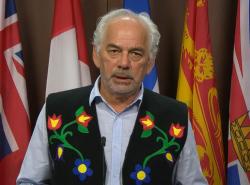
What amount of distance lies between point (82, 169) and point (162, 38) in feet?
4.84

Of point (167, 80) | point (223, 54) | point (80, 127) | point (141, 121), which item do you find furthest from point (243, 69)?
point (80, 127)

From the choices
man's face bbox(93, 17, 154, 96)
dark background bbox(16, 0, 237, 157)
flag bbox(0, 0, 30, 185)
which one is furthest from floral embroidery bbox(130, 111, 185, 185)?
dark background bbox(16, 0, 237, 157)

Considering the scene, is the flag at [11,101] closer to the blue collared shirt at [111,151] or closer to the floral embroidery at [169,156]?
the blue collared shirt at [111,151]

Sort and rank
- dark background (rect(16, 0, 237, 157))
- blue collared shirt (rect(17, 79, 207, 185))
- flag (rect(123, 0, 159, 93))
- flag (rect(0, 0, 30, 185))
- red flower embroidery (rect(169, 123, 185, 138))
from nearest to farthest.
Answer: blue collared shirt (rect(17, 79, 207, 185)) → red flower embroidery (rect(169, 123, 185, 138)) → flag (rect(0, 0, 30, 185)) → flag (rect(123, 0, 159, 93)) → dark background (rect(16, 0, 237, 157))

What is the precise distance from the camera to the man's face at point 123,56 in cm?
171

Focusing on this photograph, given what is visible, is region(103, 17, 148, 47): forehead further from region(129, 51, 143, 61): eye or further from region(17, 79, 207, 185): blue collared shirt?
region(17, 79, 207, 185): blue collared shirt

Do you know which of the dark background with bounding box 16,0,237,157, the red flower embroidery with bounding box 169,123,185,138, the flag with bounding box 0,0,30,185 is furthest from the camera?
the dark background with bounding box 16,0,237,157

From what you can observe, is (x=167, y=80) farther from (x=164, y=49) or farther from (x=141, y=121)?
(x=141, y=121)

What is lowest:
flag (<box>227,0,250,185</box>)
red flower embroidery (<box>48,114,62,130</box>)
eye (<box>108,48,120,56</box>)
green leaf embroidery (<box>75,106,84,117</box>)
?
flag (<box>227,0,250,185</box>)

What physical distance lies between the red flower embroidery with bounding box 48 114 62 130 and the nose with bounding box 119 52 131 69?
0.34m

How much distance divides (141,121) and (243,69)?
1.08 metres

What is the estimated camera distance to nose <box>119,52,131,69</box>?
66.8 inches

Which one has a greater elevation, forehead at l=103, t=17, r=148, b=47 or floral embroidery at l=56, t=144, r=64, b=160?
forehead at l=103, t=17, r=148, b=47

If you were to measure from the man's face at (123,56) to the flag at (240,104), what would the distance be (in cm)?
105
